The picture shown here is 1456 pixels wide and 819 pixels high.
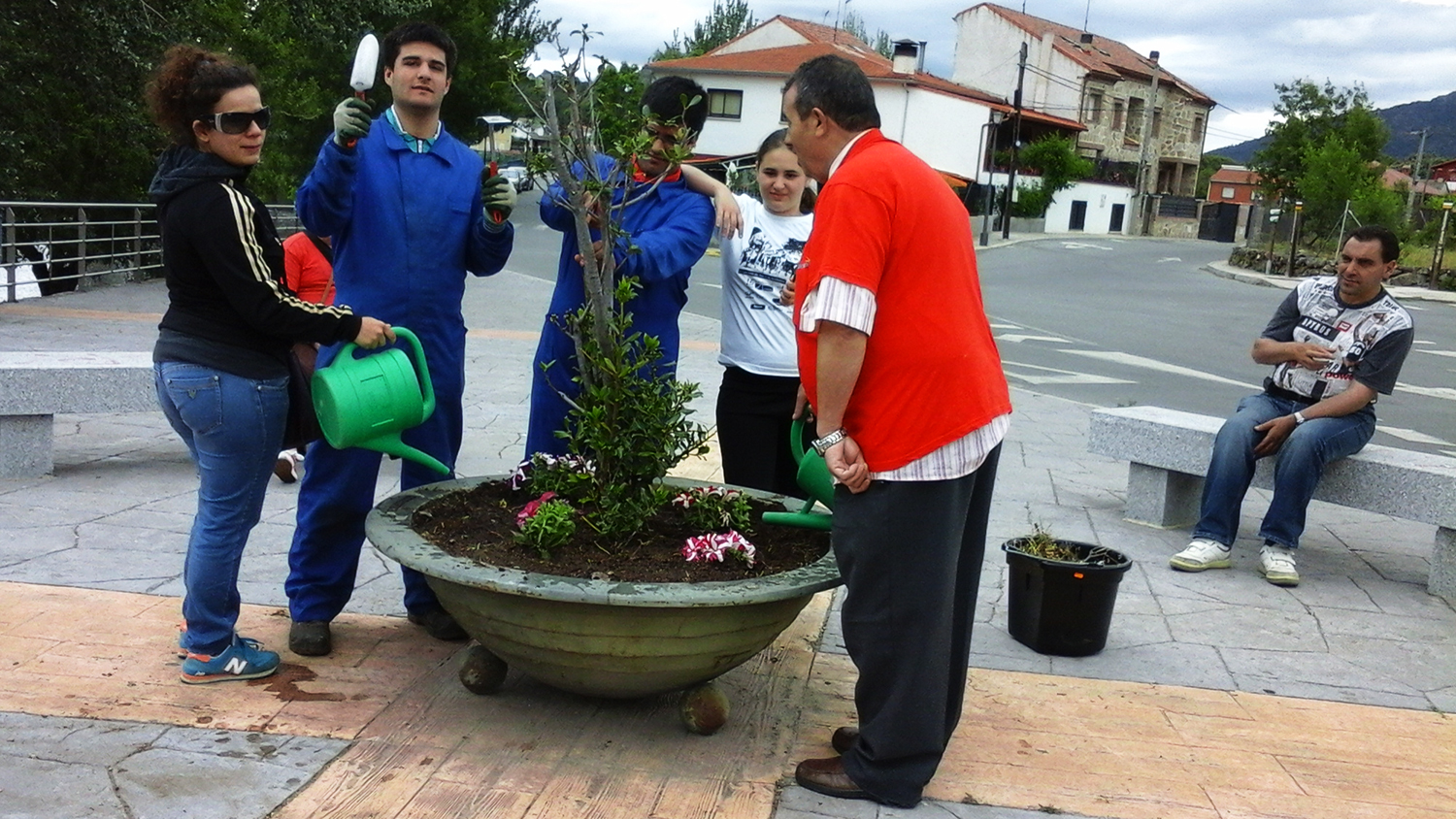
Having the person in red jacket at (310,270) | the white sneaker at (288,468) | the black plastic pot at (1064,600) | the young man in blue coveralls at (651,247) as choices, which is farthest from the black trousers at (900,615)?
the white sneaker at (288,468)

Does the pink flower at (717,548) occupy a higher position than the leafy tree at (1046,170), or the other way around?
the leafy tree at (1046,170)

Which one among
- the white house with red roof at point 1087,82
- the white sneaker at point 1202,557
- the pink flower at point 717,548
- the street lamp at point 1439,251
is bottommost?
the white sneaker at point 1202,557

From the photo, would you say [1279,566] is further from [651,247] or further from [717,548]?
[651,247]

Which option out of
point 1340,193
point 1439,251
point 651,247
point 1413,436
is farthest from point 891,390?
point 1340,193

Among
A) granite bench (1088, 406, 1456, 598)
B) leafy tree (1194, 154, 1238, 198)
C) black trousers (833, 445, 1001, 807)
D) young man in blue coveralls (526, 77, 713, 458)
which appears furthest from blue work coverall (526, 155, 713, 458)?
leafy tree (1194, 154, 1238, 198)

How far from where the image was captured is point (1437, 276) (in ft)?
93.5

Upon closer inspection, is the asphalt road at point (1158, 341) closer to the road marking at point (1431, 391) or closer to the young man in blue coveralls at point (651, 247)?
the road marking at point (1431, 391)

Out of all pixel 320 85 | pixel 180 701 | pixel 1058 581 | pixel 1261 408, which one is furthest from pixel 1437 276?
pixel 180 701

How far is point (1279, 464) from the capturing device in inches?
211

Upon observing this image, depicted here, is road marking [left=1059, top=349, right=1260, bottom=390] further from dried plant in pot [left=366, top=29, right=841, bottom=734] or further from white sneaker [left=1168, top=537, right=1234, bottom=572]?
dried plant in pot [left=366, top=29, right=841, bottom=734]

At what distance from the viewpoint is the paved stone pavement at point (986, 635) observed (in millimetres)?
2990

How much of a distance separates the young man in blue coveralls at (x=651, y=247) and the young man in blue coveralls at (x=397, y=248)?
240 mm

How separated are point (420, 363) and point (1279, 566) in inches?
145

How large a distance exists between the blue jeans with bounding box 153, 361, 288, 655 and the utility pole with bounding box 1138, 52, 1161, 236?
59.5 metres
